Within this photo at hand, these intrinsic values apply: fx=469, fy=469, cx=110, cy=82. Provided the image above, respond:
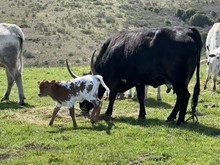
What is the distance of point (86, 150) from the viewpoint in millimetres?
9406

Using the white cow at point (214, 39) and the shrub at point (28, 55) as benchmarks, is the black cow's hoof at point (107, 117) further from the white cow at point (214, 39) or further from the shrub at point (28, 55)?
the shrub at point (28, 55)

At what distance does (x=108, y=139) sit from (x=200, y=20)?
147ft

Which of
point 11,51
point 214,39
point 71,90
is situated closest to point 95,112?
point 71,90

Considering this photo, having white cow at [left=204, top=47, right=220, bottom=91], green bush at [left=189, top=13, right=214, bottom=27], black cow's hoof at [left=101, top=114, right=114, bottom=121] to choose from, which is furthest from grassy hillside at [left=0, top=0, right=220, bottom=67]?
black cow's hoof at [left=101, top=114, right=114, bottom=121]

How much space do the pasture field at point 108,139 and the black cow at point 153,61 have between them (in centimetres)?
80

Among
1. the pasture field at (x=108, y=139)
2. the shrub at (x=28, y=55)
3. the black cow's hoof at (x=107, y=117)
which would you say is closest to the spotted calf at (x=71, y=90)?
the pasture field at (x=108, y=139)

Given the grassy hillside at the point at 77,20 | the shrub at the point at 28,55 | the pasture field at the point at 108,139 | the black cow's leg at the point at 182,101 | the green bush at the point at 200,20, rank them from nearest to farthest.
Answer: the pasture field at the point at 108,139
the black cow's leg at the point at 182,101
the shrub at the point at 28,55
the grassy hillside at the point at 77,20
the green bush at the point at 200,20

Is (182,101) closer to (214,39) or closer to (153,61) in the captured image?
(153,61)

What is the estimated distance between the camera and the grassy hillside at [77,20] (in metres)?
37.6

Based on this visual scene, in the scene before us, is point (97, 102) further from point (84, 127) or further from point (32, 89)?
point (32, 89)

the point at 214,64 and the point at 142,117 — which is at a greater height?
the point at 142,117

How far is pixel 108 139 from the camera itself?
10.1m

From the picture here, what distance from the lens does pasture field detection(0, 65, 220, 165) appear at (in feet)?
29.2

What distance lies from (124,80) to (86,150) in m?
3.75
